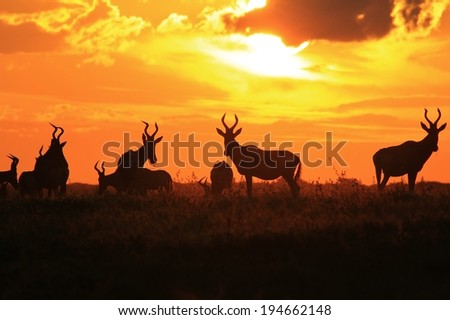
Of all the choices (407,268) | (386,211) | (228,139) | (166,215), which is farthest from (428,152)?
(407,268)

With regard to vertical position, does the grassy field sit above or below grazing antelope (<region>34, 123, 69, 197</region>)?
below

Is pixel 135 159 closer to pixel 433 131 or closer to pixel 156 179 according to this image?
pixel 156 179

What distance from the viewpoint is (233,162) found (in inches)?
1230

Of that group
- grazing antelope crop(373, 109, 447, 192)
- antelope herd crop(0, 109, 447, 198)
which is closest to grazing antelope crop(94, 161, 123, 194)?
antelope herd crop(0, 109, 447, 198)

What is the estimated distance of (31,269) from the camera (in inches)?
629

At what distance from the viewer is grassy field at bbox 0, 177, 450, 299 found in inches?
580

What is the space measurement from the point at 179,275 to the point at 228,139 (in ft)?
53.9

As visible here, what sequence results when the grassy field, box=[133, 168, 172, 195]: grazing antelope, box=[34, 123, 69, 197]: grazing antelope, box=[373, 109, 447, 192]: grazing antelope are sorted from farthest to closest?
1. box=[133, 168, 172, 195]: grazing antelope
2. box=[34, 123, 69, 197]: grazing antelope
3. box=[373, 109, 447, 192]: grazing antelope
4. the grassy field

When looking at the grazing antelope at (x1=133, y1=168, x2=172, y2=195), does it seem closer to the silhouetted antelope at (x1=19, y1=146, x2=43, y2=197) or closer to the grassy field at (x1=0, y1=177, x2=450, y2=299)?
the silhouetted antelope at (x1=19, y1=146, x2=43, y2=197)

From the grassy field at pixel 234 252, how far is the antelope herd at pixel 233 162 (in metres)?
8.19

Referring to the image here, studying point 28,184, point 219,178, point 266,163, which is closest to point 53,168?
point 28,184

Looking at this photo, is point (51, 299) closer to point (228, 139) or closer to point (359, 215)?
point (359, 215)

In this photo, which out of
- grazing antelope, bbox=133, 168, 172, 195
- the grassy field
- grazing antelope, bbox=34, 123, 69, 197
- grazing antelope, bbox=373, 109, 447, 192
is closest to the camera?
the grassy field

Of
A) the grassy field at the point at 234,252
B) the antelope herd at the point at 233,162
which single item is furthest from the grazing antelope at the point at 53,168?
the grassy field at the point at 234,252
